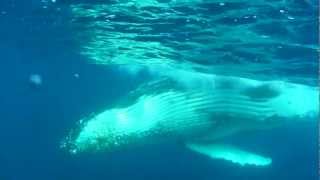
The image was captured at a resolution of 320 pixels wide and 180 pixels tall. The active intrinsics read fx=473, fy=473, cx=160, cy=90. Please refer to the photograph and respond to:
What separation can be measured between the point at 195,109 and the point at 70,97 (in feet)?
65.2

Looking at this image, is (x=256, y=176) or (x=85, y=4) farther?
(x=256, y=176)

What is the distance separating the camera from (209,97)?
23453 millimetres

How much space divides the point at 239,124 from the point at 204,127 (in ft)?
11.8

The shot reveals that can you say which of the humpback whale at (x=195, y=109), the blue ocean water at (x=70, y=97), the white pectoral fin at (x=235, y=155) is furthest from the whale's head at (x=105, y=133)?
the white pectoral fin at (x=235, y=155)

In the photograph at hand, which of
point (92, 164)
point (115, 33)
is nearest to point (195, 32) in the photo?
point (115, 33)

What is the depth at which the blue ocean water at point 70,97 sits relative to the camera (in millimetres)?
17125

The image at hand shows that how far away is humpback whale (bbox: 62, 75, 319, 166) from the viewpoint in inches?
893

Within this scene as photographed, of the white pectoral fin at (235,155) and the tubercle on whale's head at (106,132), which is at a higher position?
the white pectoral fin at (235,155)

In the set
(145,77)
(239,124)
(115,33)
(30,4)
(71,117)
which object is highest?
(30,4)

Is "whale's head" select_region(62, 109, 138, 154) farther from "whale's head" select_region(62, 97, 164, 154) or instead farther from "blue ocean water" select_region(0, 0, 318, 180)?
"blue ocean water" select_region(0, 0, 318, 180)

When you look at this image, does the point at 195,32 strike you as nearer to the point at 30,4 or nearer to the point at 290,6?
the point at 290,6

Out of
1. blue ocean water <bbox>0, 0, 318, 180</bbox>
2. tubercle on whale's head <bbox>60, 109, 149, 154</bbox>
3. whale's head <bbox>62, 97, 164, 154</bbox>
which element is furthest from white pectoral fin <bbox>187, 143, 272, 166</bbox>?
tubercle on whale's head <bbox>60, 109, 149, 154</bbox>

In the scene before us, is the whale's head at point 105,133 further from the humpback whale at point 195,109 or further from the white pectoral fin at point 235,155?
the white pectoral fin at point 235,155

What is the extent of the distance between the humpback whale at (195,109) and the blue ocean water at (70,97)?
1.43 metres
